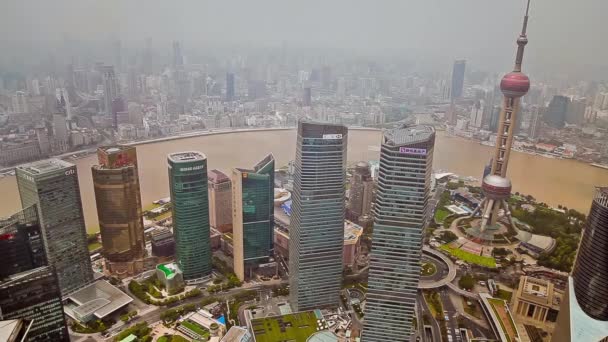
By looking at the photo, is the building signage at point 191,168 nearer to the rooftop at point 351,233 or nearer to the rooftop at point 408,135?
the rooftop at point 351,233

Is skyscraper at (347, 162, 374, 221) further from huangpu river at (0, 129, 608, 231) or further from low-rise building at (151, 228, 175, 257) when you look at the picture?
low-rise building at (151, 228, 175, 257)

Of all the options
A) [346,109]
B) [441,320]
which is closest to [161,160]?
[346,109]

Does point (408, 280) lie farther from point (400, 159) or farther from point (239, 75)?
point (239, 75)

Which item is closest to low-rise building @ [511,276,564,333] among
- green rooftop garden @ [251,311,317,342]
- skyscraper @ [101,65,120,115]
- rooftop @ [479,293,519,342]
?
rooftop @ [479,293,519,342]

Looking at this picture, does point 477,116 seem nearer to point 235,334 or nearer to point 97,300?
point 235,334

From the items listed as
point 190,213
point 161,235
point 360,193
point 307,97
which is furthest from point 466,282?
point 307,97

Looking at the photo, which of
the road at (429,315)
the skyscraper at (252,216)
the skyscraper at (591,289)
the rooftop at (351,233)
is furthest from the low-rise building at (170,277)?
the skyscraper at (591,289)
